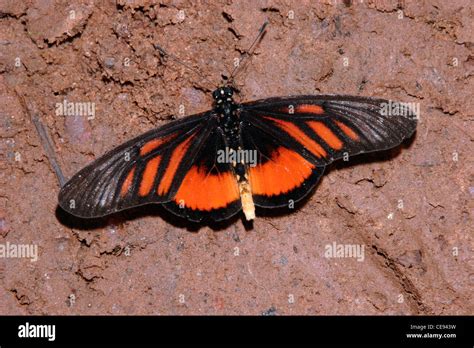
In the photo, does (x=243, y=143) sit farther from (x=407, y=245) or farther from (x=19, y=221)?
(x=19, y=221)

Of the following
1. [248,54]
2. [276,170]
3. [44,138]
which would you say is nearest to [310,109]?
[276,170]

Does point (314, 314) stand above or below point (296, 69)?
below

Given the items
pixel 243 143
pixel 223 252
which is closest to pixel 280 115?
pixel 243 143

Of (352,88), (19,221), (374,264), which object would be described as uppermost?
(352,88)

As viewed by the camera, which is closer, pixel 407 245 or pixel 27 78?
pixel 407 245

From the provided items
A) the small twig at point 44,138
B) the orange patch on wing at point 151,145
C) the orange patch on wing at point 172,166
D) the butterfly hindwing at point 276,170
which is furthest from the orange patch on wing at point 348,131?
the small twig at point 44,138

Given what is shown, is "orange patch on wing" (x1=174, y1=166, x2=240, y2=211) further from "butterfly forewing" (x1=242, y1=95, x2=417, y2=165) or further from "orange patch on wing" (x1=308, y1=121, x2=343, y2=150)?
"orange patch on wing" (x1=308, y1=121, x2=343, y2=150)

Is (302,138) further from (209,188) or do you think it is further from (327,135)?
(209,188)
